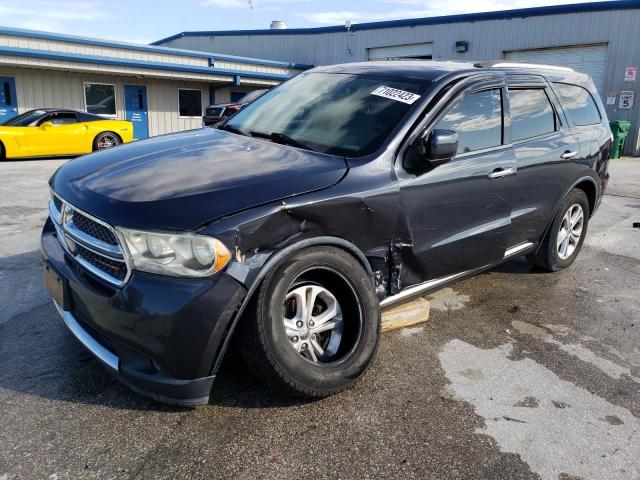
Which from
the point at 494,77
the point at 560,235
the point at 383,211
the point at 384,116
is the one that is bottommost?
the point at 560,235

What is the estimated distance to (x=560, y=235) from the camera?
4.93m

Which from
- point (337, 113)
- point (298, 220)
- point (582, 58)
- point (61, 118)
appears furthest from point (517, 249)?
point (582, 58)

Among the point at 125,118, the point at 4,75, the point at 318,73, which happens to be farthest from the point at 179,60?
the point at 318,73

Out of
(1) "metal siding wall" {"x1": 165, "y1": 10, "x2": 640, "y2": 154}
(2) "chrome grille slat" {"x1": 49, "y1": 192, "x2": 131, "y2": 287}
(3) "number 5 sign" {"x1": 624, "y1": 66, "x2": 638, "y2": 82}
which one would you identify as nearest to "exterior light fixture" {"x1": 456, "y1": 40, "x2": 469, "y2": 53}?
(1) "metal siding wall" {"x1": 165, "y1": 10, "x2": 640, "y2": 154}

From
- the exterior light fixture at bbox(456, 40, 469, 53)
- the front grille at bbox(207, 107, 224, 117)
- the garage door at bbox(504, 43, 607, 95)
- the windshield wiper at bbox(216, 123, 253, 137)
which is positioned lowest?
the front grille at bbox(207, 107, 224, 117)

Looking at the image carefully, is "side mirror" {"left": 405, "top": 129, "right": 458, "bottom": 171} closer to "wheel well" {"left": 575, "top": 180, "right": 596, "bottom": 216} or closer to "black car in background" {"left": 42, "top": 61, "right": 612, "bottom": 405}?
"black car in background" {"left": 42, "top": 61, "right": 612, "bottom": 405}

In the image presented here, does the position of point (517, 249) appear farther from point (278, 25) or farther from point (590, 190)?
point (278, 25)

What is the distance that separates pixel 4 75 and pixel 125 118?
4.10 m

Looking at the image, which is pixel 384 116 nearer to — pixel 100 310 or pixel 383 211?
pixel 383 211

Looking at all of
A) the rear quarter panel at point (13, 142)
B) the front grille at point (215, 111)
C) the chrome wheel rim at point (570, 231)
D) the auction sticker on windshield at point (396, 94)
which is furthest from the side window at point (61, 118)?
the chrome wheel rim at point (570, 231)

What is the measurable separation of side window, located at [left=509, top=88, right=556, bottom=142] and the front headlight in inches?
99.6

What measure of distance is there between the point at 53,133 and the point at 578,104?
12.3 metres

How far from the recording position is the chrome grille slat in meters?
2.45

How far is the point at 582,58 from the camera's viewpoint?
1852cm
